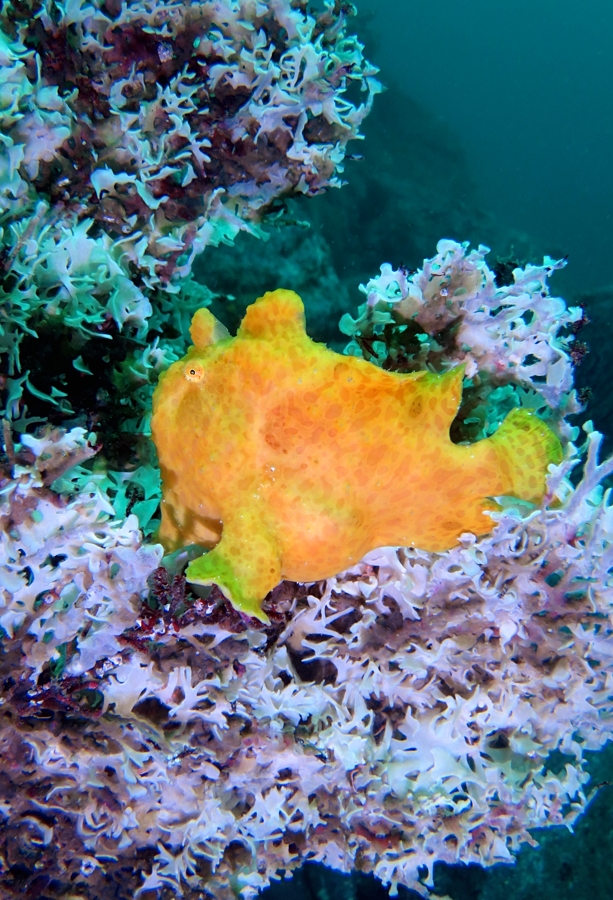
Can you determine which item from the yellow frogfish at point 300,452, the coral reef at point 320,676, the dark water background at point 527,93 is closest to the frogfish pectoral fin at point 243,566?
the yellow frogfish at point 300,452

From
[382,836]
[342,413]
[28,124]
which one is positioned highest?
[28,124]

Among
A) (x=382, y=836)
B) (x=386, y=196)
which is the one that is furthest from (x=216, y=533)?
(x=386, y=196)

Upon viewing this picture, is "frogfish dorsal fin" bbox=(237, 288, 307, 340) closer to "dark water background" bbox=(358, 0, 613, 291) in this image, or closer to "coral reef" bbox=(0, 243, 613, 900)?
"coral reef" bbox=(0, 243, 613, 900)

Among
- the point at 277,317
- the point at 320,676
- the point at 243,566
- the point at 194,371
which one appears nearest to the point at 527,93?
the point at 277,317

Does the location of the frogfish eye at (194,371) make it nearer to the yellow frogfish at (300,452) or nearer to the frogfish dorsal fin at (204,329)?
the yellow frogfish at (300,452)

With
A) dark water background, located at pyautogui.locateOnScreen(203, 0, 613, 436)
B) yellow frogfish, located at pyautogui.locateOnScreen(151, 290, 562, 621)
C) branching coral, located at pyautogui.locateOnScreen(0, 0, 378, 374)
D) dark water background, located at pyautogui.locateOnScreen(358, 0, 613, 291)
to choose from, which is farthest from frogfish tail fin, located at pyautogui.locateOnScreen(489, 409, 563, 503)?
dark water background, located at pyautogui.locateOnScreen(358, 0, 613, 291)

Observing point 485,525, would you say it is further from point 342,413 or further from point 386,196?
point 386,196
